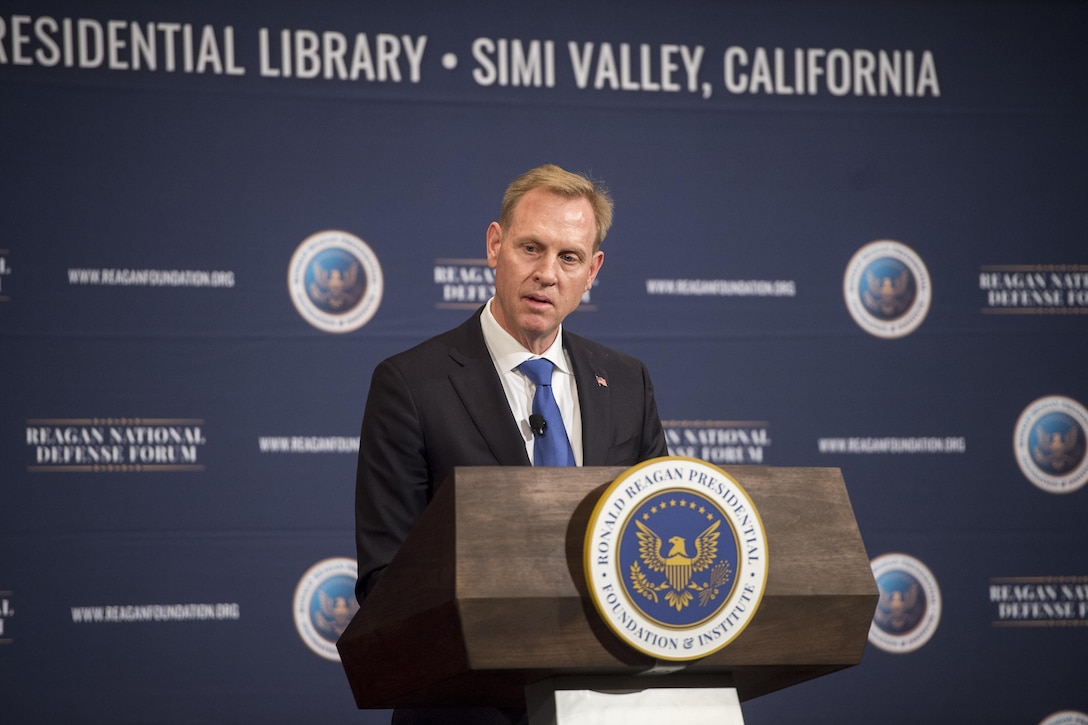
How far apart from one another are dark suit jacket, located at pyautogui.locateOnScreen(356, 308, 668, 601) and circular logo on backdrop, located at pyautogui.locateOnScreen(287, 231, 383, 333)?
1.86 meters

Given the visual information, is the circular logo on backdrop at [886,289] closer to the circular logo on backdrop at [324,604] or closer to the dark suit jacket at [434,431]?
the circular logo on backdrop at [324,604]

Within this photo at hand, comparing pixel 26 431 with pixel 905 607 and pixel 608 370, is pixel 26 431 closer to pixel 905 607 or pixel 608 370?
pixel 608 370

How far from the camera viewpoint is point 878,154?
4062 millimetres

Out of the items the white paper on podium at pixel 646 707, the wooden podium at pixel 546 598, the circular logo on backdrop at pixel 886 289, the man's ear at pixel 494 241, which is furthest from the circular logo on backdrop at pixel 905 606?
the white paper on podium at pixel 646 707

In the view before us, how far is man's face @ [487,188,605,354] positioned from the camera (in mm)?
1878

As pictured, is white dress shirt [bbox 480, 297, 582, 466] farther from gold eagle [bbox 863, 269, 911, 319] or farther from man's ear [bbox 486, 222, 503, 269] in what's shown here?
gold eagle [bbox 863, 269, 911, 319]

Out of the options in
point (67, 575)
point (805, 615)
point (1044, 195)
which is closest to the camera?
point (805, 615)

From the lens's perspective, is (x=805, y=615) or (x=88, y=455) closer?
(x=805, y=615)

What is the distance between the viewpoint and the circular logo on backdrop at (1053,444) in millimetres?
4023

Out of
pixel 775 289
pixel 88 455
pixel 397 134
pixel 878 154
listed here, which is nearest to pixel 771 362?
pixel 775 289

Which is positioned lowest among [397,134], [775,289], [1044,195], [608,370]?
[608,370]

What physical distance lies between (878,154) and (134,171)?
2.50 m

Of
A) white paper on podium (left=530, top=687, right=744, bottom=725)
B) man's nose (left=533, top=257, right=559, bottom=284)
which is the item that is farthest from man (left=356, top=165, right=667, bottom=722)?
white paper on podium (left=530, top=687, right=744, bottom=725)

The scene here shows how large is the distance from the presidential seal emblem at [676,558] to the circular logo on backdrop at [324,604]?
2.56 metres
